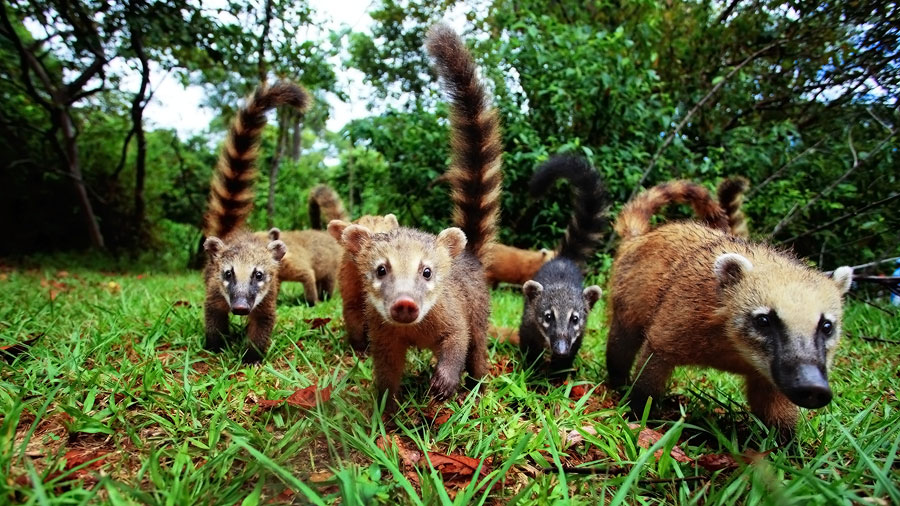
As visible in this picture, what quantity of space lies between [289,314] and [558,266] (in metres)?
2.90

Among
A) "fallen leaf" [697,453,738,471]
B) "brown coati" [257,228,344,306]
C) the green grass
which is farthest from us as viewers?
"brown coati" [257,228,344,306]

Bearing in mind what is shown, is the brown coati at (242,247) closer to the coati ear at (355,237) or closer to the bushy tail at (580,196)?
the coati ear at (355,237)

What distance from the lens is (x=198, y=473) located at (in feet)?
6.06

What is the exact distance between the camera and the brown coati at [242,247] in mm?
3809

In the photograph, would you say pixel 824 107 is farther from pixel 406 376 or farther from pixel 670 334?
pixel 406 376

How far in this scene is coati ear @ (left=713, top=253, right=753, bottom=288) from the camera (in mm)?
2609

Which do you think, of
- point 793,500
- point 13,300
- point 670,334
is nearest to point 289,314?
point 13,300

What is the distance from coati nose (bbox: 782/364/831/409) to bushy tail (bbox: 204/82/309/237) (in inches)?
165

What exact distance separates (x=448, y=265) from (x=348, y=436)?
4.39ft

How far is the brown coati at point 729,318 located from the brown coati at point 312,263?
13.6ft

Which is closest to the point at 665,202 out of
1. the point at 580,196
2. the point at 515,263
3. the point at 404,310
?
the point at 580,196

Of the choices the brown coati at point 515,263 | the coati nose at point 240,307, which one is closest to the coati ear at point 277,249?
the coati nose at point 240,307

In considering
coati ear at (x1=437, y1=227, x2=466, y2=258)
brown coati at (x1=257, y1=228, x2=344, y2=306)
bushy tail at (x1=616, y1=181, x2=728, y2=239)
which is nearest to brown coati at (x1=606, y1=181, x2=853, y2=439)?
bushy tail at (x1=616, y1=181, x2=728, y2=239)

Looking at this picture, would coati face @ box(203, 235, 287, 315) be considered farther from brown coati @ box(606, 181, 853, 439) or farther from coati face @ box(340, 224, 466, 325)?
brown coati @ box(606, 181, 853, 439)
